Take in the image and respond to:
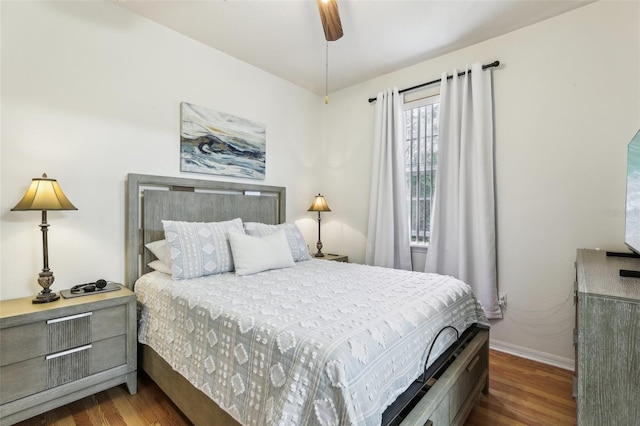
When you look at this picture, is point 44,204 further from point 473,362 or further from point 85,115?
point 473,362

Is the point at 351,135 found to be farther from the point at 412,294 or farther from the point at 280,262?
the point at 412,294

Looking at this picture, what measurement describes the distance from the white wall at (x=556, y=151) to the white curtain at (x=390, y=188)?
76 cm

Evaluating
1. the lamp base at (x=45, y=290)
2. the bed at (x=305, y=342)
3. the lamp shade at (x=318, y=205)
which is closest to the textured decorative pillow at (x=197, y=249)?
the bed at (x=305, y=342)

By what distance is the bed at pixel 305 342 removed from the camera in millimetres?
1012

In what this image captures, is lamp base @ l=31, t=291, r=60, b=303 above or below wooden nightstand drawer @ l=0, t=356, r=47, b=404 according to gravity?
above

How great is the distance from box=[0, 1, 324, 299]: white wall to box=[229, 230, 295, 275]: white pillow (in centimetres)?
90

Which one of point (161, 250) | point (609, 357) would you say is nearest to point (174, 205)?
point (161, 250)

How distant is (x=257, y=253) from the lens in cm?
224

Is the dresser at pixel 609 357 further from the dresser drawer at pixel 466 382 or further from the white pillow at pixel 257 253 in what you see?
the white pillow at pixel 257 253

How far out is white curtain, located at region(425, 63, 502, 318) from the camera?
102 inches

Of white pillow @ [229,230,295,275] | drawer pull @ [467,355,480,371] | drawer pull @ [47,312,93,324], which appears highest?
white pillow @ [229,230,295,275]

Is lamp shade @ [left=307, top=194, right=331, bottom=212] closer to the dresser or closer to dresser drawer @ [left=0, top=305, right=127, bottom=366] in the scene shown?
dresser drawer @ [left=0, top=305, right=127, bottom=366]

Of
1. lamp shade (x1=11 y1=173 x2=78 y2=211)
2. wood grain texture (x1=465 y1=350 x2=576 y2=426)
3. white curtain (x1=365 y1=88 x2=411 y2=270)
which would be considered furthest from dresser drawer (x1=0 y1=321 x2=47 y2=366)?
white curtain (x1=365 y1=88 x2=411 y2=270)

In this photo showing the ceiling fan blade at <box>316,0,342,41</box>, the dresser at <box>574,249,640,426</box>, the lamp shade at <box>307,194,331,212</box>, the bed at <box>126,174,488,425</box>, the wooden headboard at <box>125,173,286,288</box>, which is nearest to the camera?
the dresser at <box>574,249,640,426</box>
